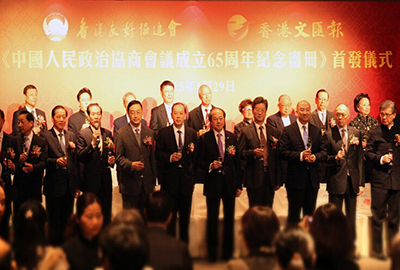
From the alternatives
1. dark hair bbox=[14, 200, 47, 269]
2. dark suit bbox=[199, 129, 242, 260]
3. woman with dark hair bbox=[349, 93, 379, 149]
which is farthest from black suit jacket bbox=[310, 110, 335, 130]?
dark hair bbox=[14, 200, 47, 269]

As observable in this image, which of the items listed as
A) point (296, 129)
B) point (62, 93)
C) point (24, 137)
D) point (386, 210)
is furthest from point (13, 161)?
point (386, 210)

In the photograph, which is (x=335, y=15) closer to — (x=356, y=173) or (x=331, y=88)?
(x=331, y=88)

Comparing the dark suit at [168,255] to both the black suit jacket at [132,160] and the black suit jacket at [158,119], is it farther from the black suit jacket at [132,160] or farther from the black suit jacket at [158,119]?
the black suit jacket at [158,119]

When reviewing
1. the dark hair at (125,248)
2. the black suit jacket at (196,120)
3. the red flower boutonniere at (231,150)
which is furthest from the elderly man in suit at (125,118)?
the dark hair at (125,248)

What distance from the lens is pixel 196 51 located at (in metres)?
7.38

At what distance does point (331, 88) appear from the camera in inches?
297

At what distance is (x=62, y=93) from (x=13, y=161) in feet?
7.52

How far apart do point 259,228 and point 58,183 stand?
3.29 m

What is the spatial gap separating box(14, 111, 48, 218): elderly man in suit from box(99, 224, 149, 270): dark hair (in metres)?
Answer: 3.33

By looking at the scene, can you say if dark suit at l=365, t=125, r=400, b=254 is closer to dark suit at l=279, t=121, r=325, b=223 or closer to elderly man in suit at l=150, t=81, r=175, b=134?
dark suit at l=279, t=121, r=325, b=223

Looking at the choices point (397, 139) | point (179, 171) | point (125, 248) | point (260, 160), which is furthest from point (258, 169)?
point (125, 248)

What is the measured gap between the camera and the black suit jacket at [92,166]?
5270mm

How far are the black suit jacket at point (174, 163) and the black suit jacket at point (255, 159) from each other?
57 cm

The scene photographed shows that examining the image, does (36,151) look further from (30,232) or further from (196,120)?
(30,232)
